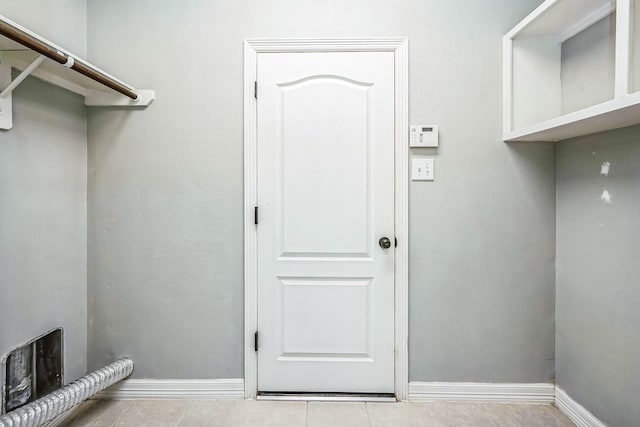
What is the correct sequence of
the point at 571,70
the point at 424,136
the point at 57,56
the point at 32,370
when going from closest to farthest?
the point at 57,56 → the point at 32,370 → the point at 571,70 → the point at 424,136

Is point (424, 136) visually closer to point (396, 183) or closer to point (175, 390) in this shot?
point (396, 183)

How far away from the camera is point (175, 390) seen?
188 centimetres

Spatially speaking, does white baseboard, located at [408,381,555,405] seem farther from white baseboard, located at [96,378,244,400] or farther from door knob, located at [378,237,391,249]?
white baseboard, located at [96,378,244,400]

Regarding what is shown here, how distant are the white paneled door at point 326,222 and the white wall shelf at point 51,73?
72cm

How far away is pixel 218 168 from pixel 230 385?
1211 mm

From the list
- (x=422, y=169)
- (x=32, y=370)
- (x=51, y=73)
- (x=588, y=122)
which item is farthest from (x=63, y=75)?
(x=588, y=122)

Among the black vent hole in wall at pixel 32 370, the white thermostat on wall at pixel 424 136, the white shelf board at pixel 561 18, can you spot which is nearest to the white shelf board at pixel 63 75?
the black vent hole in wall at pixel 32 370

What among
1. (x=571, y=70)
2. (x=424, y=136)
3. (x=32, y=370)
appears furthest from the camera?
(x=424, y=136)

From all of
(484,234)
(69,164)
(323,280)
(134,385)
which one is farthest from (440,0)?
(134,385)

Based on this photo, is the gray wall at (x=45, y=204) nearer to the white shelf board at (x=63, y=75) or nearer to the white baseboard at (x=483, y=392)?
the white shelf board at (x=63, y=75)

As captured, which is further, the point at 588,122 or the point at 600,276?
the point at 600,276

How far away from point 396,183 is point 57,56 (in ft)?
5.22

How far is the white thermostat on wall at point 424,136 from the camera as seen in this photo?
1812 millimetres

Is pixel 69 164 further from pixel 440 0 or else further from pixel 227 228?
pixel 440 0
